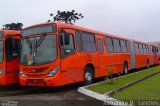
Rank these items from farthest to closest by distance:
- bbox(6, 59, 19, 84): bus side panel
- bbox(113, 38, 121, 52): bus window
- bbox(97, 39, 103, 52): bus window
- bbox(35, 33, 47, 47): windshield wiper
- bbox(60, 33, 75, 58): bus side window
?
bbox(113, 38, 121, 52): bus window
bbox(97, 39, 103, 52): bus window
bbox(6, 59, 19, 84): bus side panel
bbox(35, 33, 47, 47): windshield wiper
bbox(60, 33, 75, 58): bus side window

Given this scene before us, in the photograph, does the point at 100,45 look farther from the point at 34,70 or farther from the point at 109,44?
the point at 34,70

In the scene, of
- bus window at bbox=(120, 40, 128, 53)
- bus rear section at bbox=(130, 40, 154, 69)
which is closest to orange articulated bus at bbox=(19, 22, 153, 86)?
bus window at bbox=(120, 40, 128, 53)

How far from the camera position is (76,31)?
46.8 feet

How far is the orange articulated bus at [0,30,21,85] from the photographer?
1356 centimetres

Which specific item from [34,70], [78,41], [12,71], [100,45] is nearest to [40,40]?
[34,70]

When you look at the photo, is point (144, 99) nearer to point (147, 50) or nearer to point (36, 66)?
point (36, 66)

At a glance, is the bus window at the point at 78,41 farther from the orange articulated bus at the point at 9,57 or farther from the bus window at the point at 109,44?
the bus window at the point at 109,44

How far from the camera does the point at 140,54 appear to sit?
27.1 meters

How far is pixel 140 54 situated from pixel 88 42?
499 inches

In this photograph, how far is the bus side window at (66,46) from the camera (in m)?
12.7

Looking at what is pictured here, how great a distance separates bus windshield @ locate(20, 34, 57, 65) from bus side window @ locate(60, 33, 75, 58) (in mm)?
331

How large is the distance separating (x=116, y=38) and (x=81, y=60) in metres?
6.83

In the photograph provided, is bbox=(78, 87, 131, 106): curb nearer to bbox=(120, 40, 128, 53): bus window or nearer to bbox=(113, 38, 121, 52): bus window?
bbox=(113, 38, 121, 52): bus window

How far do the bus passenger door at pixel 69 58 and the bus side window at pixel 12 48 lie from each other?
8.80 ft
